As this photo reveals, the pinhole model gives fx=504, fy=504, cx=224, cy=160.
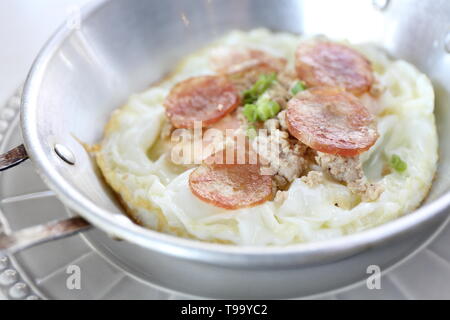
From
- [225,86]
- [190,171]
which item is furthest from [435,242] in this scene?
[225,86]

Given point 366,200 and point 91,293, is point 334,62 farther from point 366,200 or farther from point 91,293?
point 91,293

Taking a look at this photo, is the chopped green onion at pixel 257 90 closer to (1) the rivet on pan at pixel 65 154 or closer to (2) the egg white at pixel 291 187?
(2) the egg white at pixel 291 187

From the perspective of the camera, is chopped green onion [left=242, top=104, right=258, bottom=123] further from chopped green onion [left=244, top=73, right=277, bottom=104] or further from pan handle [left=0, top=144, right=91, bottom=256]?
pan handle [left=0, top=144, right=91, bottom=256]

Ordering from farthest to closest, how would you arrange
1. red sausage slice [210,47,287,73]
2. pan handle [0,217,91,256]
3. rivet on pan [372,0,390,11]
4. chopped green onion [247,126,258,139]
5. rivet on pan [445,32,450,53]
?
rivet on pan [372,0,390,11], red sausage slice [210,47,287,73], rivet on pan [445,32,450,53], chopped green onion [247,126,258,139], pan handle [0,217,91,256]

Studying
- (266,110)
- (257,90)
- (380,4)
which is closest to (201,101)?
(257,90)

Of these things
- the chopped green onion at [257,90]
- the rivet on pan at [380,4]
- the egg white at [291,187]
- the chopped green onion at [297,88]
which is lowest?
the egg white at [291,187]

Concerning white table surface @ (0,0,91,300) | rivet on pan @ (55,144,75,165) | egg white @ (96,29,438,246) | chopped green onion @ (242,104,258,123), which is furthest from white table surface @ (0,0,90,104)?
chopped green onion @ (242,104,258,123)

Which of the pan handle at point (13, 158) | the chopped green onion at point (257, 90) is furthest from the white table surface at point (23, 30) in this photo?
the chopped green onion at point (257, 90)
